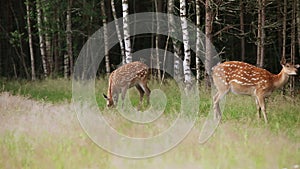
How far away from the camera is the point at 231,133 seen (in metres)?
9.00

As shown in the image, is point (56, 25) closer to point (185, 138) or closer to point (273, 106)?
point (273, 106)

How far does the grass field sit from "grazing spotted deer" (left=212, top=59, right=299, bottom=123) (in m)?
0.45

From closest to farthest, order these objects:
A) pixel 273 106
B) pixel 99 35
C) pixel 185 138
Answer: pixel 185 138
pixel 273 106
pixel 99 35

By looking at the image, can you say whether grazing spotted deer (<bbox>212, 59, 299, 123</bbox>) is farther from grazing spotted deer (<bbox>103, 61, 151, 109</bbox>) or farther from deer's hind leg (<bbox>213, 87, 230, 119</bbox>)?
grazing spotted deer (<bbox>103, 61, 151, 109</bbox>)

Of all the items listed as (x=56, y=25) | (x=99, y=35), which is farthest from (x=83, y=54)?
(x=56, y=25)

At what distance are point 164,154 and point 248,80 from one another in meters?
4.05

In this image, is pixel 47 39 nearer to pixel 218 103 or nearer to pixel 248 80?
pixel 218 103

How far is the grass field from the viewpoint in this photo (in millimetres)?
7418

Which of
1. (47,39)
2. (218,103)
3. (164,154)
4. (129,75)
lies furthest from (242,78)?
(47,39)

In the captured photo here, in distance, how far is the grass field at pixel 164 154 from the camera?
7418mm

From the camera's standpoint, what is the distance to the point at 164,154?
793cm

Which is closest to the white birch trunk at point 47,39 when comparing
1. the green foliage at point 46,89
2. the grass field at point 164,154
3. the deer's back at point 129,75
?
the green foliage at point 46,89

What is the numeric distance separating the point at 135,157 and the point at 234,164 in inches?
55.6

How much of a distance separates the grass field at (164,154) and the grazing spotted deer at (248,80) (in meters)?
0.45
